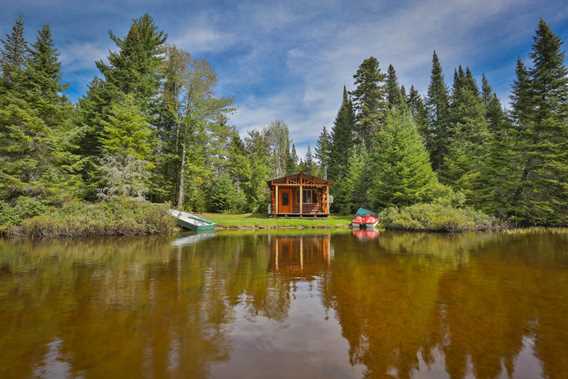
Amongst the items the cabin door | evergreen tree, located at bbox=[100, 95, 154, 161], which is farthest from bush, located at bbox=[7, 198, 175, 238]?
the cabin door

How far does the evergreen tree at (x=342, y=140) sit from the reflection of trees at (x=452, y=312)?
109ft

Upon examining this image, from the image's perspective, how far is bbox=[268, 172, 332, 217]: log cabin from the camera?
26.4 m

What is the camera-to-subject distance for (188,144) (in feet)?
91.9

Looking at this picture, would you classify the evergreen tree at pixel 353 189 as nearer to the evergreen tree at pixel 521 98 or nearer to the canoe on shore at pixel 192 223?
the evergreen tree at pixel 521 98

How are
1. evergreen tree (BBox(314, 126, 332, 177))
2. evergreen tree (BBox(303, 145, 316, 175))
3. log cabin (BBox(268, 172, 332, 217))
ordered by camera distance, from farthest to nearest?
evergreen tree (BBox(303, 145, 316, 175)), evergreen tree (BBox(314, 126, 332, 177)), log cabin (BBox(268, 172, 332, 217))

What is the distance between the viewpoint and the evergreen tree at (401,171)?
946 inches

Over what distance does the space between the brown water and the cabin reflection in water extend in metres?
0.13

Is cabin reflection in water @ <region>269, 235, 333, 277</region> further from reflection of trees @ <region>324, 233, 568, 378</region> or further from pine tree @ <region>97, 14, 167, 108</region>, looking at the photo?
pine tree @ <region>97, 14, 167, 108</region>

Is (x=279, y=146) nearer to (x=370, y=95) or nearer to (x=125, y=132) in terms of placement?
(x=370, y=95)

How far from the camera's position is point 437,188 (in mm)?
23453

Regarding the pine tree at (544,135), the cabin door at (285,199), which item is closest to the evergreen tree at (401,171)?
the pine tree at (544,135)

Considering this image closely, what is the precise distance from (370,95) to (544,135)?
1967 cm

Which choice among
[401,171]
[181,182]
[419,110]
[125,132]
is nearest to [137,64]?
[125,132]

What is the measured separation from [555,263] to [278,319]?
8889 millimetres
